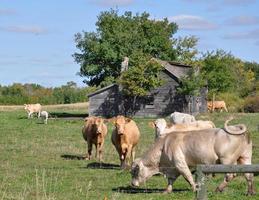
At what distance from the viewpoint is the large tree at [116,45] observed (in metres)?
73.5

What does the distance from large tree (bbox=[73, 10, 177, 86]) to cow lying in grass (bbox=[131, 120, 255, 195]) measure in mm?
53103

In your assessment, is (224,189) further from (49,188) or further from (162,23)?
(162,23)

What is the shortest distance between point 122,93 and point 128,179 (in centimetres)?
5060

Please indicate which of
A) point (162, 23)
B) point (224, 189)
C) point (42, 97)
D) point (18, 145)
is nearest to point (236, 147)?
point (224, 189)

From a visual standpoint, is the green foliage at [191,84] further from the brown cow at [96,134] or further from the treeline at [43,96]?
the treeline at [43,96]

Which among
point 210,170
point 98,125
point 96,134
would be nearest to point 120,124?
point 98,125

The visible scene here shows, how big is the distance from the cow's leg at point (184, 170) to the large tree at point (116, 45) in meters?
53.6

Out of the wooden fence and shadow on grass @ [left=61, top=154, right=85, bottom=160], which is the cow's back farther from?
the wooden fence

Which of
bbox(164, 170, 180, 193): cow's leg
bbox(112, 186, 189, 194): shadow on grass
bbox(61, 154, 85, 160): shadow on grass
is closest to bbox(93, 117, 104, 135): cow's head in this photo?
bbox(61, 154, 85, 160): shadow on grass

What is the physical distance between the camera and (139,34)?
78.8 metres

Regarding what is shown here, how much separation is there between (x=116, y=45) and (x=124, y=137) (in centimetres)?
5400

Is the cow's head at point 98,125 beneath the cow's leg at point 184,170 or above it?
above

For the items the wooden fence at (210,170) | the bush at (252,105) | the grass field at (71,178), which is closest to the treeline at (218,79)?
the bush at (252,105)

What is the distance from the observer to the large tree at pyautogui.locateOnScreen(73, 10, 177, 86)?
241 ft
